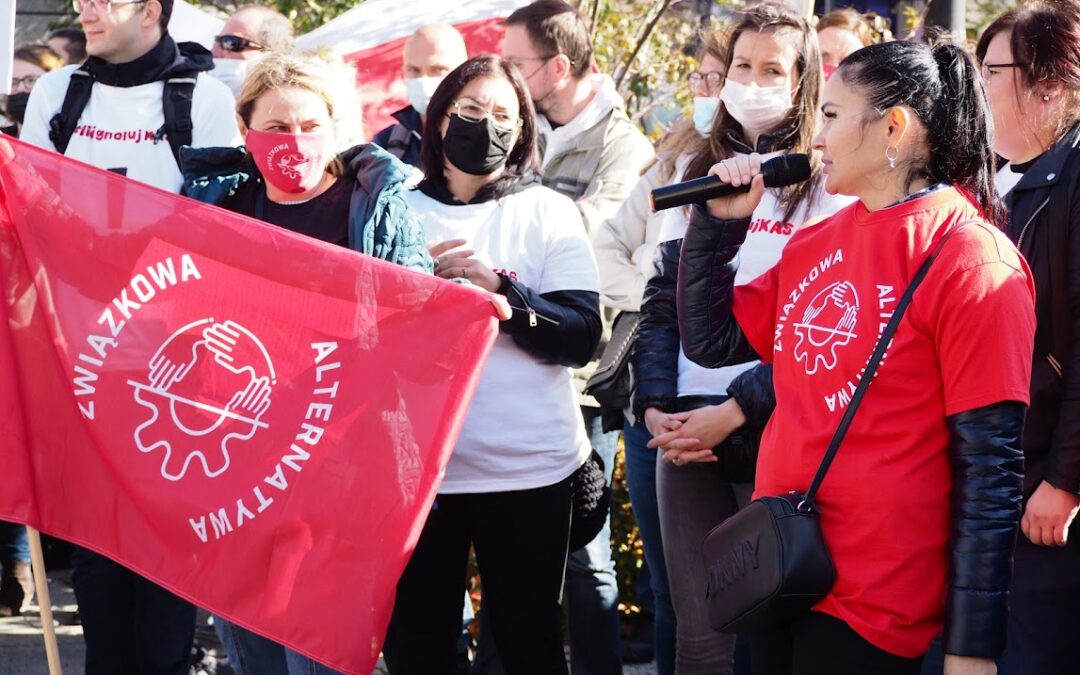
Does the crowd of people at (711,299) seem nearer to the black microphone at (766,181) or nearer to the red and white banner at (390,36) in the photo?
the black microphone at (766,181)

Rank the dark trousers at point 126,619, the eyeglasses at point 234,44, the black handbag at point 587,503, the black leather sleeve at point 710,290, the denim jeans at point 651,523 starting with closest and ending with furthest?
the black leather sleeve at point 710,290, the black handbag at point 587,503, the dark trousers at point 126,619, the denim jeans at point 651,523, the eyeglasses at point 234,44

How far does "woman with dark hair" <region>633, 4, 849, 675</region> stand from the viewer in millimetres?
3686

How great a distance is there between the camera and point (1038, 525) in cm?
328

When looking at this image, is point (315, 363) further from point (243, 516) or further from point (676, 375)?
point (676, 375)

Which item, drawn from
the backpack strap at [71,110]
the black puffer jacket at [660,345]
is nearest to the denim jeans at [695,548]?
the black puffer jacket at [660,345]

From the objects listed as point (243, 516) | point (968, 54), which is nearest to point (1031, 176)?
point (968, 54)

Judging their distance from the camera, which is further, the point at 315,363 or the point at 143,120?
the point at 143,120

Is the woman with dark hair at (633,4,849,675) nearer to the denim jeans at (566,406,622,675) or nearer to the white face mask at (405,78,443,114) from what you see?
the denim jeans at (566,406,622,675)

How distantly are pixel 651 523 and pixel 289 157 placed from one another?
1.61 metres

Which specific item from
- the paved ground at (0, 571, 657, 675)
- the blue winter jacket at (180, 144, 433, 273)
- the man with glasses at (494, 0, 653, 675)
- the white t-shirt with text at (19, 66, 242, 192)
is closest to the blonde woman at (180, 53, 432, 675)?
the blue winter jacket at (180, 144, 433, 273)

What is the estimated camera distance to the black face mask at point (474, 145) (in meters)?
3.91

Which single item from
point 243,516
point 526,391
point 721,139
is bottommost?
point 243,516

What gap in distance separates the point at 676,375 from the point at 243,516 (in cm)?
126

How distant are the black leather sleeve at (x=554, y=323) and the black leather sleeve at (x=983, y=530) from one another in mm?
1402
